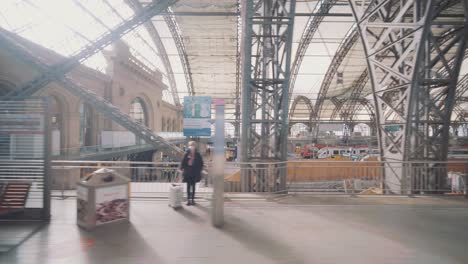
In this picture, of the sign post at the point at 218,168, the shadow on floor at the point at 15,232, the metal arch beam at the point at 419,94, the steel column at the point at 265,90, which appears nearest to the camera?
the shadow on floor at the point at 15,232

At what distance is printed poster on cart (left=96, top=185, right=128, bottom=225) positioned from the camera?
4820 mm

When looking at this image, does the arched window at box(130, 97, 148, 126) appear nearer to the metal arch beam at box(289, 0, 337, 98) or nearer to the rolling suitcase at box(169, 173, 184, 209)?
the metal arch beam at box(289, 0, 337, 98)

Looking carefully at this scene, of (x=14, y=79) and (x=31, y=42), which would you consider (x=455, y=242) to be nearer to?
(x=14, y=79)

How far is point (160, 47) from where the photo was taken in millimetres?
34688

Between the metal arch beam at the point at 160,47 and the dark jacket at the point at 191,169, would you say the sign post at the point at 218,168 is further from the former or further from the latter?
the metal arch beam at the point at 160,47

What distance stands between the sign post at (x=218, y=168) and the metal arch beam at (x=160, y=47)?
23.4 metres

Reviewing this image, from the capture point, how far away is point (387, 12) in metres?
8.77

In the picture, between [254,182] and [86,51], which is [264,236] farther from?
[86,51]

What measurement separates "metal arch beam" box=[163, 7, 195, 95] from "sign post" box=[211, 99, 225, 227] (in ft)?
77.5

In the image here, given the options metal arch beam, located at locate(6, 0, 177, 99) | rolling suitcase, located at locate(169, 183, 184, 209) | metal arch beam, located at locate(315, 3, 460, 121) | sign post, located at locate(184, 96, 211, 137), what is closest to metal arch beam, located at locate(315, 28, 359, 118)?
metal arch beam, located at locate(315, 3, 460, 121)

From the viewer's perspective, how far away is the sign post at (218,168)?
5.08 m

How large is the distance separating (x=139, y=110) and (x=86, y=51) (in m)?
20.2

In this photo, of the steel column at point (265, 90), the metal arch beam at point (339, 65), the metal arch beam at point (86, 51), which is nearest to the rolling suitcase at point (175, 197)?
the steel column at point (265, 90)

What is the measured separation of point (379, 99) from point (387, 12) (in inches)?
124
